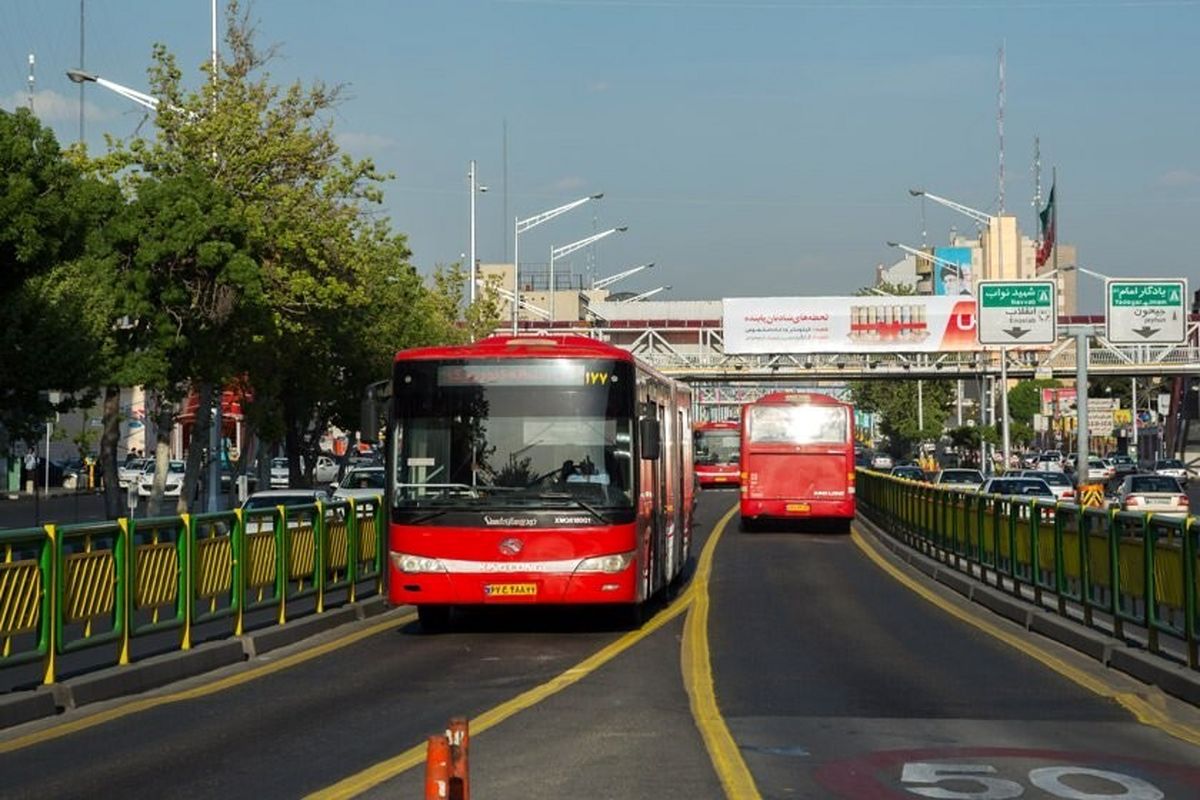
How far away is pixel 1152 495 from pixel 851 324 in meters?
39.9

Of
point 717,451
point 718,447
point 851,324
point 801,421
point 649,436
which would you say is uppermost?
point 851,324

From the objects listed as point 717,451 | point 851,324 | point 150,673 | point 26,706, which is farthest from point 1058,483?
point 26,706

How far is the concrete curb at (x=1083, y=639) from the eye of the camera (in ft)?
48.1

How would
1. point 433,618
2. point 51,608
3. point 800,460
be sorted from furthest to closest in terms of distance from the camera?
point 800,460, point 433,618, point 51,608

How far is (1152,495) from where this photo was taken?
4659 centimetres

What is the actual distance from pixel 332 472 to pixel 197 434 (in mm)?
60366

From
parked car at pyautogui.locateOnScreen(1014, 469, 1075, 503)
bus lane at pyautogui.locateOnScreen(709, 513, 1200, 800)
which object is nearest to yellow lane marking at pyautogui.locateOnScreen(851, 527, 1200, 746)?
bus lane at pyautogui.locateOnScreen(709, 513, 1200, 800)

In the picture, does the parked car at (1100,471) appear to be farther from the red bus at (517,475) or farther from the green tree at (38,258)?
the red bus at (517,475)

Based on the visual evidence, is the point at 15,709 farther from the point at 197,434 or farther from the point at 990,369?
the point at 990,369

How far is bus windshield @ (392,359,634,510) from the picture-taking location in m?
19.6

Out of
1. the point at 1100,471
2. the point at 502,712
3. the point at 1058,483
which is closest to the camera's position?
the point at 502,712

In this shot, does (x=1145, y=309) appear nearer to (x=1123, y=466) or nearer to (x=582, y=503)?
(x=582, y=503)

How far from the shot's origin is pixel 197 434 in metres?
40.6

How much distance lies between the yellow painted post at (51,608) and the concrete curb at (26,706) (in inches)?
10.9
